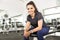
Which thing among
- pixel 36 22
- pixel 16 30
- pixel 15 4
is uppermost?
pixel 15 4

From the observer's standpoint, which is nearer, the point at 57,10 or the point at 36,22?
the point at 36,22

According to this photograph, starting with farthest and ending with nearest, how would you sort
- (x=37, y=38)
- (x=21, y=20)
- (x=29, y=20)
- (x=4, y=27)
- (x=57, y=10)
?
(x=21, y=20), (x=4, y=27), (x=57, y=10), (x=29, y=20), (x=37, y=38)

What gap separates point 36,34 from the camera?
5.19 ft

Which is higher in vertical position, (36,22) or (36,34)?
(36,22)

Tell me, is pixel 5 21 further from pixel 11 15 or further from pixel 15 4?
pixel 15 4

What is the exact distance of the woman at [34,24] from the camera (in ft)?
5.12

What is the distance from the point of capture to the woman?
156cm

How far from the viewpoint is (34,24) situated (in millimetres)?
1654

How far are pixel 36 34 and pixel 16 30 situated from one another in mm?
4222

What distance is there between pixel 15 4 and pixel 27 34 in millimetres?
4434

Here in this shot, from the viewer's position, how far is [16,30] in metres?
5.77

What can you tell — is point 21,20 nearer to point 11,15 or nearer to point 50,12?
point 11,15

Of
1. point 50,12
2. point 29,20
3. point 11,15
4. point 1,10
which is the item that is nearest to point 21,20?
point 11,15


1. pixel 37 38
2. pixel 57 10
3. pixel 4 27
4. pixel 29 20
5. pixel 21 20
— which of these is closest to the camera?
pixel 37 38
